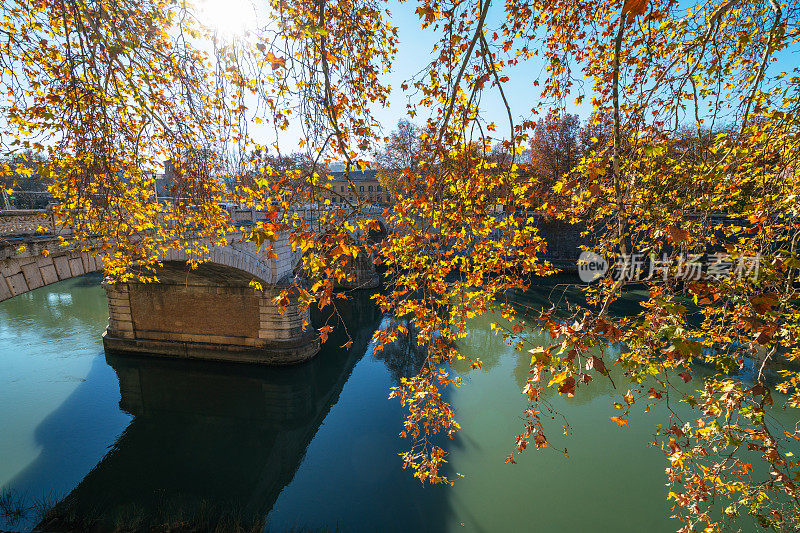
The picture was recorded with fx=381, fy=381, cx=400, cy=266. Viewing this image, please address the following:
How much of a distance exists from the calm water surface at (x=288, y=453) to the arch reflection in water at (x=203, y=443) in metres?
0.04

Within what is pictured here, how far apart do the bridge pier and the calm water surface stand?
54cm

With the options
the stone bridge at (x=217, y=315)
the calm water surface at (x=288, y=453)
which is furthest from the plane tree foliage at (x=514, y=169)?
the stone bridge at (x=217, y=315)

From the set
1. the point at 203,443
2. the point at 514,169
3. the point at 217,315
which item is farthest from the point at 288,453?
the point at 514,169

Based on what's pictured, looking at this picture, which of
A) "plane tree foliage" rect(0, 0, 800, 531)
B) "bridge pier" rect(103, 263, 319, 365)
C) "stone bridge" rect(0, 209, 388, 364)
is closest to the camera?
"plane tree foliage" rect(0, 0, 800, 531)

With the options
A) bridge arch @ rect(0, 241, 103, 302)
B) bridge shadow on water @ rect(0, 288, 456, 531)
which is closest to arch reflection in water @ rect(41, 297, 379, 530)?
bridge shadow on water @ rect(0, 288, 456, 531)

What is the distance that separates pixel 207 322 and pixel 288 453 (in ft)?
18.6

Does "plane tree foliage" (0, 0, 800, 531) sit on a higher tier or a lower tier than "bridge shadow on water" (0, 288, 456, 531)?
higher

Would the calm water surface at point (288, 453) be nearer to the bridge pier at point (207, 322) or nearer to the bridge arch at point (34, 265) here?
the bridge pier at point (207, 322)

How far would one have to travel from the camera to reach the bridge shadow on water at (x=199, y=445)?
6793 mm

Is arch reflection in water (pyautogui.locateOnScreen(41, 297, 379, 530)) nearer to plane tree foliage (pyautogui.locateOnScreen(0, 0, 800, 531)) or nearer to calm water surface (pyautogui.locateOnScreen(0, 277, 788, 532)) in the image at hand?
calm water surface (pyautogui.locateOnScreen(0, 277, 788, 532))

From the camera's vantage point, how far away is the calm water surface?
6.83m

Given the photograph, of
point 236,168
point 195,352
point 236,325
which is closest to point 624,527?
point 236,168

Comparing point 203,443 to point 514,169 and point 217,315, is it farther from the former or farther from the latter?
point 514,169

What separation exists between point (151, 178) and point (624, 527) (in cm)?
961
